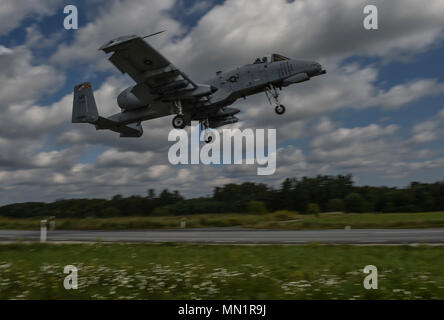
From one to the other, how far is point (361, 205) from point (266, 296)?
225ft

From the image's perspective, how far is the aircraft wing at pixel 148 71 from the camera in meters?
19.2

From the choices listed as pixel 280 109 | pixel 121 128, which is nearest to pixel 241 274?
pixel 280 109

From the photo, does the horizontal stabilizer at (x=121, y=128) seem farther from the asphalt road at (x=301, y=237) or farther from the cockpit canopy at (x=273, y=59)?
the cockpit canopy at (x=273, y=59)

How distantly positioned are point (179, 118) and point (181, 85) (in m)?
2.46

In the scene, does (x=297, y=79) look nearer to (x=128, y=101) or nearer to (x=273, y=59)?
(x=273, y=59)

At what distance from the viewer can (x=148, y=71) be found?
846 inches

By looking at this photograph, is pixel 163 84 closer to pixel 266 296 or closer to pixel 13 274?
pixel 13 274

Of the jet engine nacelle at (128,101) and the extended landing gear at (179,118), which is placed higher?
the jet engine nacelle at (128,101)

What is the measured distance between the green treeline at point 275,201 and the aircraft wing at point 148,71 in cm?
3808

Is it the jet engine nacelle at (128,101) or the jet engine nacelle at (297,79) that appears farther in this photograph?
the jet engine nacelle at (128,101)

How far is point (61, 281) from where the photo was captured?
8.99 meters

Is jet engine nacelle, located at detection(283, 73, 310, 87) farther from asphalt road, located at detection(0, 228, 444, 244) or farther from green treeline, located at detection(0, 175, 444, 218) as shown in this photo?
green treeline, located at detection(0, 175, 444, 218)

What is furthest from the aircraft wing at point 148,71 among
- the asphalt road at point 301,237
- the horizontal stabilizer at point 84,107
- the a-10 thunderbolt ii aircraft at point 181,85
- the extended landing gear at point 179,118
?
the asphalt road at point 301,237
